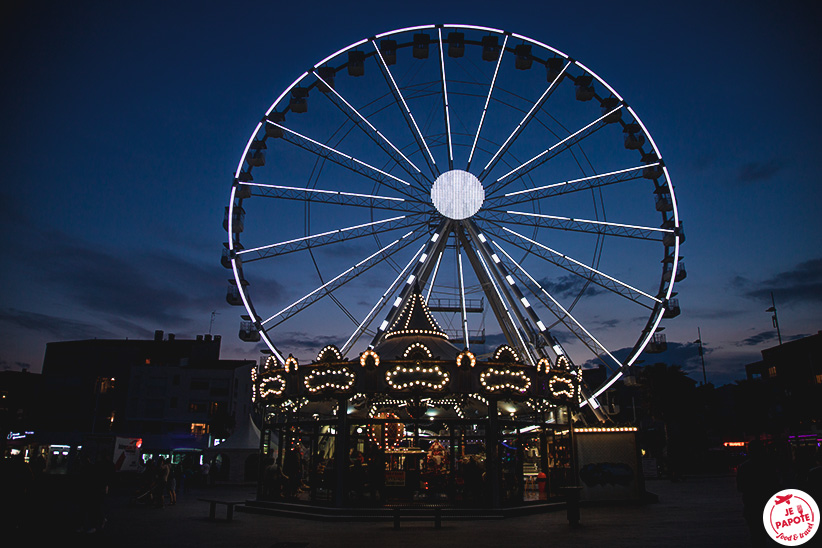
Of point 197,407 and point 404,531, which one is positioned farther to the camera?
point 197,407

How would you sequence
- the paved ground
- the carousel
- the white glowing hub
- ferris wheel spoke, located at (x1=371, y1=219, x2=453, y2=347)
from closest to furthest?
1. the paved ground
2. the carousel
3. ferris wheel spoke, located at (x1=371, y1=219, x2=453, y2=347)
4. the white glowing hub

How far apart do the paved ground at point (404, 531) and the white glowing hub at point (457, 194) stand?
10132 mm

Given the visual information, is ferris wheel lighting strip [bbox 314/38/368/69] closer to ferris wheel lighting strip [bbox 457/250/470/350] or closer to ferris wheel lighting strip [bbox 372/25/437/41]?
ferris wheel lighting strip [bbox 372/25/437/41]

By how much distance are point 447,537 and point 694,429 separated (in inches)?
1533

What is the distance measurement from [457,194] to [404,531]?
11.9 meters

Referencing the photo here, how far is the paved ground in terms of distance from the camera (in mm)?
9759

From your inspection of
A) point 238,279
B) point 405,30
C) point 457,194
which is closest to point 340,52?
point 405,30

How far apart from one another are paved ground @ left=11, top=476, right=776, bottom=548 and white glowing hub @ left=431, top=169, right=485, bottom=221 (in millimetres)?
10132

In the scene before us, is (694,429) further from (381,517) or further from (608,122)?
(381,517)

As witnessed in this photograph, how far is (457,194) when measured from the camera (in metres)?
20.2

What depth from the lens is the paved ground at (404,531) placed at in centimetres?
976

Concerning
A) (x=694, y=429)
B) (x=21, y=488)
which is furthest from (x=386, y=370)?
(x=694, y=429)

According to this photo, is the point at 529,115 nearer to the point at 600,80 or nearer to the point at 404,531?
the point at 600,80

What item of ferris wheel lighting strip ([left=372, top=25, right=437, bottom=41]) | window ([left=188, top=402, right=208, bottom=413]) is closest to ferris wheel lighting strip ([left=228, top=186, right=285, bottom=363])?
ferris wheel lighting strip ([left=372, top=25, right=437, bottom=41])
